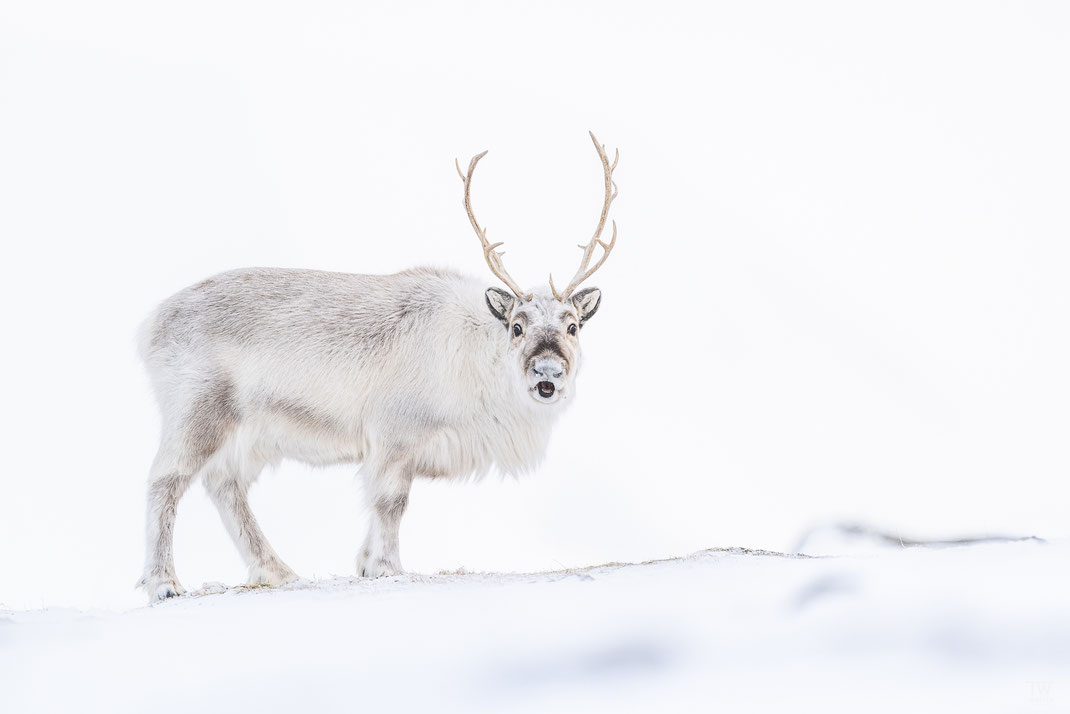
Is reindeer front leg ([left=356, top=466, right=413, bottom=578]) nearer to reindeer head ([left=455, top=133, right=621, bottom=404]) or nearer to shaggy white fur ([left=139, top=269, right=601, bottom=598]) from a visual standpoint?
shaggy white fur ([left=139, top=269, right=601, bottom=598])

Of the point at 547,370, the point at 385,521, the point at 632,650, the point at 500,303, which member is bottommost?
the point at 385,521

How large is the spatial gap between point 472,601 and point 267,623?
1.18 meters

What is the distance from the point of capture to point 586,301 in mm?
10398

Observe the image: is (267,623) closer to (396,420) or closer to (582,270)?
(396,420)

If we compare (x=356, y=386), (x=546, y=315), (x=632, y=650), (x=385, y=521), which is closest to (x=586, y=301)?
(x=546, y=315)

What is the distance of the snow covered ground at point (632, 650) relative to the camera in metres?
6.70

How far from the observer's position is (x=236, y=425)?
10.5 meters

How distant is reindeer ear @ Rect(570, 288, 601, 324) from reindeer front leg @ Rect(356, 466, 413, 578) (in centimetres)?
186

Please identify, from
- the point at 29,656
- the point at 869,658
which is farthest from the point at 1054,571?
the point at 29,656

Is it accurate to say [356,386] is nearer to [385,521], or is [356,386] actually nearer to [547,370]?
[385,521]

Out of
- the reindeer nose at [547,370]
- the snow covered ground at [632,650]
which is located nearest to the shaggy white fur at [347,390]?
the reindeer nose at [547,370]

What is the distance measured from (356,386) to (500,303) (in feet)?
4.37

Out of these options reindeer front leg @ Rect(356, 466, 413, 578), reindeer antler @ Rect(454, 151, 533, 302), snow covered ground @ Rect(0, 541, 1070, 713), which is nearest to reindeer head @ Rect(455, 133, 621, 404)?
reindeer antler @ Rect(454, 151, 533, 302)

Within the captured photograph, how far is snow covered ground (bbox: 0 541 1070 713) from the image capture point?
670 cm
